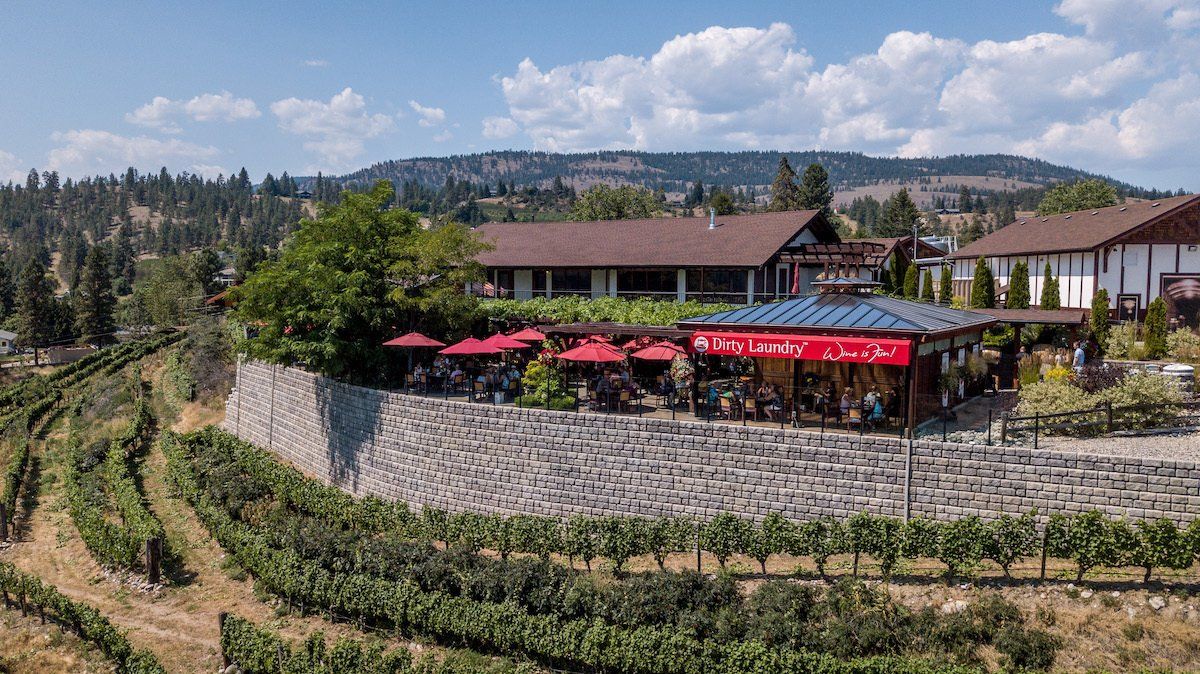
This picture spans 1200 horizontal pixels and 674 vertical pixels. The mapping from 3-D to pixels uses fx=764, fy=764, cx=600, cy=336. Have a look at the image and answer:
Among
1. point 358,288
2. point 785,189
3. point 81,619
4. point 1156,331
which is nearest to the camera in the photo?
point 81,619

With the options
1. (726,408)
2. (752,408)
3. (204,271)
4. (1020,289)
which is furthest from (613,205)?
(752,408)

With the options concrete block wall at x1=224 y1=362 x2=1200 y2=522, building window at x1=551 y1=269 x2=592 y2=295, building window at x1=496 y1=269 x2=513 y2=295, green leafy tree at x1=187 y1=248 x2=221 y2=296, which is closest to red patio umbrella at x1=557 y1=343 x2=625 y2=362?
concrete block wall at x1=224 y1=362 x2=1200 y2=522

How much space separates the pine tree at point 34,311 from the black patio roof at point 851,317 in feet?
222

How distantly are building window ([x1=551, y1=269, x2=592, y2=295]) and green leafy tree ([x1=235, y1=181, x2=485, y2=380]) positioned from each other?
657cm

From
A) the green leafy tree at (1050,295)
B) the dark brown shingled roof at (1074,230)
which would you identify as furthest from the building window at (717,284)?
the dark brown shingled roof at (1074,230)

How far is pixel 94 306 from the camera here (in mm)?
71562

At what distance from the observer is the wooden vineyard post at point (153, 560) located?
20453mm

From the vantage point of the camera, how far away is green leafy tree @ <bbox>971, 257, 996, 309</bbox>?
32034 millimetres

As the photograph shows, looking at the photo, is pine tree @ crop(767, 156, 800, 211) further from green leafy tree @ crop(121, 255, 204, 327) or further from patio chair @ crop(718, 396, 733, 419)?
patio chair @ crop(718, 396, 733, 419)

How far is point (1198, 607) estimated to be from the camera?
13.2m

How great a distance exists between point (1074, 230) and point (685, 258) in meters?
17.3

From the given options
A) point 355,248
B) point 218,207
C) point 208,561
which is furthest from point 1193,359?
point 218,207

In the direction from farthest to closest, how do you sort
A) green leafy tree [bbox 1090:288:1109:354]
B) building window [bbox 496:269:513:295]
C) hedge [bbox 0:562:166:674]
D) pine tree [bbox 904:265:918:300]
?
building window [bbox 496:269:513:295], pine tree [bbox 904:265:918:300], green leafy tree [bbox 1090:288:1109:354], hedge [bbox 0:562:166:674]

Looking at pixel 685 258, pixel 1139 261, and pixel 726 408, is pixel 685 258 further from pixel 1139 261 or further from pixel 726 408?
pixel 1139 261
